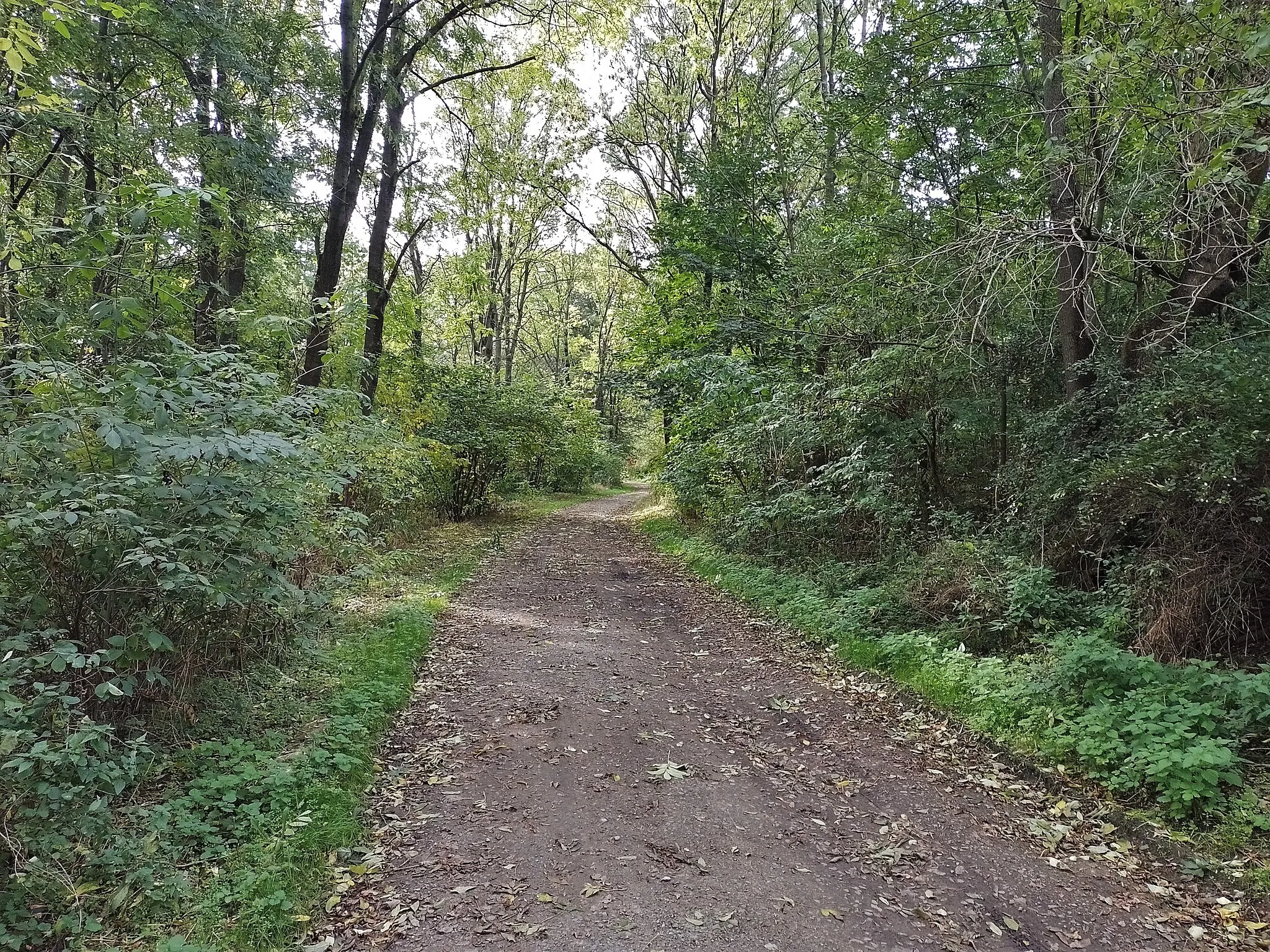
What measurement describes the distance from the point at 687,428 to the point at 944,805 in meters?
11.1

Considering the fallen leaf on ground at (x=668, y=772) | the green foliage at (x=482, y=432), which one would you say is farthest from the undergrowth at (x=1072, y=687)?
the green foliage at (x=482, y=432)

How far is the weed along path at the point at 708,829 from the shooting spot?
326cm

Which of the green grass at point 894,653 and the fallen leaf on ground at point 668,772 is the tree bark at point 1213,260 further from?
the fallen leaf on ground at point 668,772

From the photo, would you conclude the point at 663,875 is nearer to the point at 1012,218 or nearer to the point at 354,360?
the point at 1012,218

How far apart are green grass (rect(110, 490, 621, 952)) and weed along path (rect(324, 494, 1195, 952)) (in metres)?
0.21

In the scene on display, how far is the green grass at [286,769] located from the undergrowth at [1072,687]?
469cm

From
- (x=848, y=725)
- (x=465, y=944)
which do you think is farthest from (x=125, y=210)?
(x=848, y=725)

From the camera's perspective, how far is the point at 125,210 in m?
4.55

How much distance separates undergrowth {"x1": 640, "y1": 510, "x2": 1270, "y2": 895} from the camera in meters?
3.91

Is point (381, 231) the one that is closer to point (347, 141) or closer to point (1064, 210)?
point (347, 141)

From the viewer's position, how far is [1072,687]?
504 cm

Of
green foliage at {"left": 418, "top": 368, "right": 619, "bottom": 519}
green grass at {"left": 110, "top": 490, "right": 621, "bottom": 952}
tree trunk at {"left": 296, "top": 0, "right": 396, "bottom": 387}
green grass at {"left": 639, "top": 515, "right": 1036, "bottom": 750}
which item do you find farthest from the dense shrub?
green foliage at {"left": 418, "top": 368, "right": 619, "bottom": 519}

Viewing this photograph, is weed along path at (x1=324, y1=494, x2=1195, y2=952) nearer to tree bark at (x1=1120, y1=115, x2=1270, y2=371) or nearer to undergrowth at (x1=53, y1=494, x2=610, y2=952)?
undergrowth at (x1=53, y1=494, x2=610, y2=952)

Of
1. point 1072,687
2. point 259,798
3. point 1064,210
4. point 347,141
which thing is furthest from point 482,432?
point 1072,687
